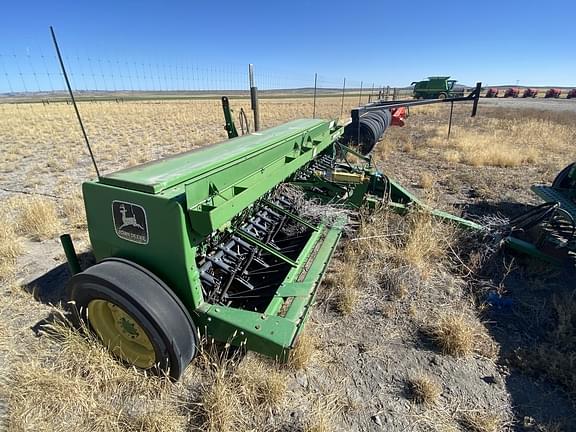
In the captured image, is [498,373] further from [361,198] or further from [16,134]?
[16,134]

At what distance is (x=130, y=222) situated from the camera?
6.81 ft

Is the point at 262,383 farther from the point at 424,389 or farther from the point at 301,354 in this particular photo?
→ the point at 424,389

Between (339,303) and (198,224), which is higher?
(198,224)

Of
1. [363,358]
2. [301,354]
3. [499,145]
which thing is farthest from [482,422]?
[499,145]

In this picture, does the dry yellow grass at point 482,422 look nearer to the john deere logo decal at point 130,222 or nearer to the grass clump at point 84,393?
the grass clump at point 84,393

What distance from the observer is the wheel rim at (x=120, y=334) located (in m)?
2.23

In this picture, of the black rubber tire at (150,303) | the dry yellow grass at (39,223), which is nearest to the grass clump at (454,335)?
the black rubber tire at (150,303)

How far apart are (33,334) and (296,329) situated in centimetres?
225

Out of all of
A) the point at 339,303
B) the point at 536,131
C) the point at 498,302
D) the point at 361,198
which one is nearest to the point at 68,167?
the point at 361,198

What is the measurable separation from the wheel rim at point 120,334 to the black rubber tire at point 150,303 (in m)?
0.14

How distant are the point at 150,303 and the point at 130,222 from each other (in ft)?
Answer: 1.78

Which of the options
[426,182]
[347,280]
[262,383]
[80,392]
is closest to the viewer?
[80,392]

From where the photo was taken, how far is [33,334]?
2631 millimetres

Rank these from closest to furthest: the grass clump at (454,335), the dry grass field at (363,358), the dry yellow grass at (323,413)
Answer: the dry yellow grass at (323,413) → the dry grass field at (363,358) → the grass clump at (454,335)
